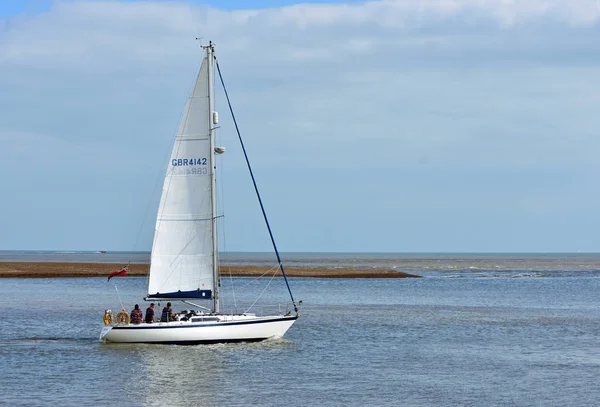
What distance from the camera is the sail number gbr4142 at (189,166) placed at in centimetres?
4009

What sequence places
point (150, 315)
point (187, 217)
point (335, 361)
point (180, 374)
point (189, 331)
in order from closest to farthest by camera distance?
point (180, 374)
point (335, 361)
point (189, 331)
point (150, 315)
point (187, 217)

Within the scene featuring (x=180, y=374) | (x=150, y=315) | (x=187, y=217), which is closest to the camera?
(x=180, y=374)

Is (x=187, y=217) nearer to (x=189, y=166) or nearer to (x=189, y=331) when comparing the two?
(x=189, y=166)

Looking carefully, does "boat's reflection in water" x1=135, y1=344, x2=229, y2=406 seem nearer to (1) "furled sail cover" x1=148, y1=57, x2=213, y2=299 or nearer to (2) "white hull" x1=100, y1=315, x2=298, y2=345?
(2) "white hull" x1=100, y1=315, x2=298, y2=345

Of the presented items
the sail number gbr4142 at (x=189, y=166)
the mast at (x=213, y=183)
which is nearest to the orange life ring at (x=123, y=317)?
the mast at (x=213, y=183)

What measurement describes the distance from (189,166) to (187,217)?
2187mm

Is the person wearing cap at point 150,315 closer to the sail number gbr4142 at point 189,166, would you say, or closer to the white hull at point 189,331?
the white hull at point 189,331

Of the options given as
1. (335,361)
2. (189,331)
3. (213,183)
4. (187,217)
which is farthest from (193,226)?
(335,361)

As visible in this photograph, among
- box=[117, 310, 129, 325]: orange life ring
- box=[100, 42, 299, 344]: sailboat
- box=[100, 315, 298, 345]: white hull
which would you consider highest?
box=[100, 42, 299, 344]: sailboat

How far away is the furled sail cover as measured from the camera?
4003 cm

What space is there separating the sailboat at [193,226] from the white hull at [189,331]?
2.0 inches

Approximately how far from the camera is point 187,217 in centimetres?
4038

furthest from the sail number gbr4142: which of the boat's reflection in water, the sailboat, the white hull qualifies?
the boat's reflection in water

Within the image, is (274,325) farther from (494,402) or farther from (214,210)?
(494,402)
